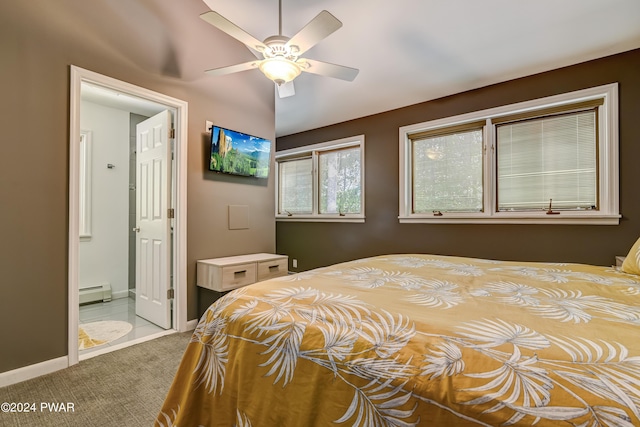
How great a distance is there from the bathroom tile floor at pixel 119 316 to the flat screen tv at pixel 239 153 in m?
1.65

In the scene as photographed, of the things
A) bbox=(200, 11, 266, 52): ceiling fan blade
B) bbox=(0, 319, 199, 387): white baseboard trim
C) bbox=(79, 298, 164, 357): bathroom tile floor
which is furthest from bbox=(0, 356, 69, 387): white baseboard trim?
bbox=(200, 11, 266, 52): ceiling fan blade

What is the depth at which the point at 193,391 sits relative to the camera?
1.04 m

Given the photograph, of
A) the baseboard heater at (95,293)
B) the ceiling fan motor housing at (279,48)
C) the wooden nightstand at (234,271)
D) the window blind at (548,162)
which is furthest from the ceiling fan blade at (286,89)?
the baseboard heater at (95,293)

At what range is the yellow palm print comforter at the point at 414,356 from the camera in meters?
0.57

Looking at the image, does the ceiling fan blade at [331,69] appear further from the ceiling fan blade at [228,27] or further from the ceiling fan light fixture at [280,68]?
the ceiling fan blade at [228,27]

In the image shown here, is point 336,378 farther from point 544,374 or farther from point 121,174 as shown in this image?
point 121,174

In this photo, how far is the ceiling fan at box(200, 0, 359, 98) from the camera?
5.48 feet

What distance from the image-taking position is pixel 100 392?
172 centimetres

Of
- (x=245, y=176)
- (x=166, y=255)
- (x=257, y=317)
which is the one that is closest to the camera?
(x=257, y=317)

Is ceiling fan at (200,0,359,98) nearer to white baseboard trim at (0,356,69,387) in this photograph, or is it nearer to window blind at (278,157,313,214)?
white baseboard trim at (0,356,69,387)

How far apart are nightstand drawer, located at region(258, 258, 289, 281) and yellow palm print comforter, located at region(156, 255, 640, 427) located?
161cm

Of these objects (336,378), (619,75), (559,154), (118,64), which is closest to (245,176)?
(118,64)

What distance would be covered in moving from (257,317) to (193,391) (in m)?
0.38

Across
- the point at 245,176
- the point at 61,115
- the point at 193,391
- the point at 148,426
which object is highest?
the point at 61,115
